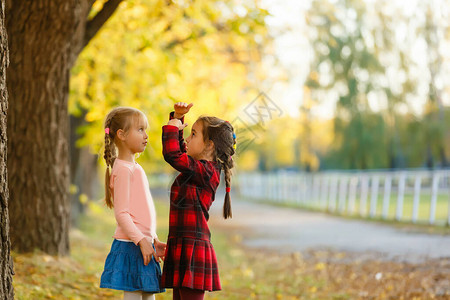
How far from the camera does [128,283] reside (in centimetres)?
328

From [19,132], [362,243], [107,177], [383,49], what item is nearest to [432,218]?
[362,243]

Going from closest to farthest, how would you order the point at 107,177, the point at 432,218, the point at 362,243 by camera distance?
Result: the point at 107,177, the point at 362,243, the point at 432,218

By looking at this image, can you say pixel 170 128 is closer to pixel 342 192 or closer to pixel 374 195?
pixel 374 195

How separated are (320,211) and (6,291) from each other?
1749 centimetres

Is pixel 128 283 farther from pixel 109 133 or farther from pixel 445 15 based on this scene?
pixel 445 15

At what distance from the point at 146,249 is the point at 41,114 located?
3440 millimetres

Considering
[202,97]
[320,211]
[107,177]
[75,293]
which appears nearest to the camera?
[107,177]

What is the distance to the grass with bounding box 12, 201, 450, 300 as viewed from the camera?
555cm

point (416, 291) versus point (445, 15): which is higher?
point (445, 15)

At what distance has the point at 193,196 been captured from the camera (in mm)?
3420

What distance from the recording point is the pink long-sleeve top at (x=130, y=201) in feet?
10.8

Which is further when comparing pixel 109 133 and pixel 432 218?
pixel 432 218

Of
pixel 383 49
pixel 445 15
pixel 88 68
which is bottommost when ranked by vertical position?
pixel 88 68

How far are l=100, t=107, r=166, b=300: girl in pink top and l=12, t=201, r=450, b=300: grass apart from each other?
5.04 ft
